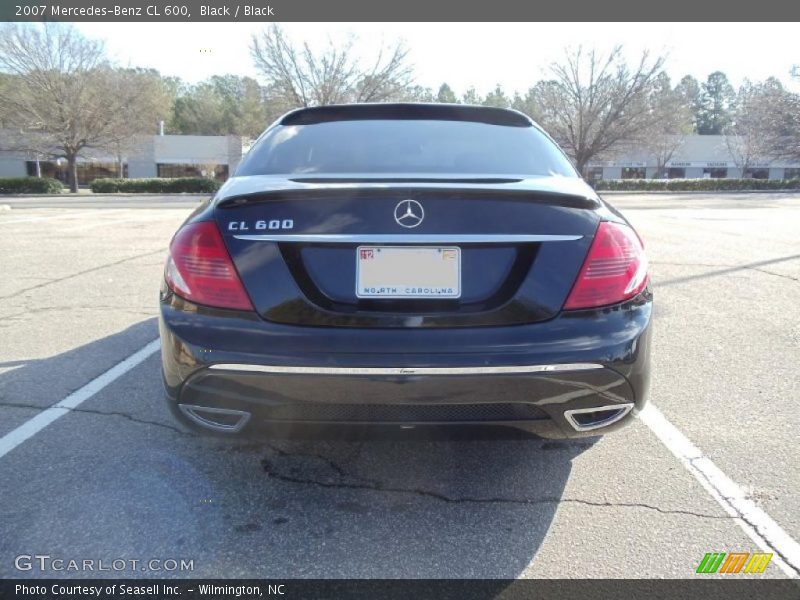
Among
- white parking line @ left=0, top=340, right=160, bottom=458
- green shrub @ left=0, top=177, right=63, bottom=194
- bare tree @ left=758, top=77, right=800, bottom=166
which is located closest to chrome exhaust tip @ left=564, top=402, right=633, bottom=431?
white parking line @ left=0, top=340, right=160, bottom=458

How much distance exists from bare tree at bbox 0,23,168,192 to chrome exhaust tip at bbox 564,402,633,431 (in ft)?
139

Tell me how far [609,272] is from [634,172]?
69106 millimetres

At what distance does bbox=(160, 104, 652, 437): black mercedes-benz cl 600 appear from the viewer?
1889 mm

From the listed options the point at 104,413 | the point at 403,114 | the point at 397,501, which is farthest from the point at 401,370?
the point at 104,413

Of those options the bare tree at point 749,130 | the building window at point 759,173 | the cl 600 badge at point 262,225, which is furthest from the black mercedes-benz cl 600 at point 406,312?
the building window at point 759,173

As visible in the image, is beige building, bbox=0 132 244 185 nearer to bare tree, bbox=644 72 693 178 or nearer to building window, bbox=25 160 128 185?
building window, bbox=25 160 128 185

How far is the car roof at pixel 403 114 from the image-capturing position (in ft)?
10.0

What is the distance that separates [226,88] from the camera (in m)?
82.7

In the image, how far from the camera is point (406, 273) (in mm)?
1922

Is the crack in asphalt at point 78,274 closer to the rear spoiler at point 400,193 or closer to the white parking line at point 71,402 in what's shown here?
the white parking line at point 71,402

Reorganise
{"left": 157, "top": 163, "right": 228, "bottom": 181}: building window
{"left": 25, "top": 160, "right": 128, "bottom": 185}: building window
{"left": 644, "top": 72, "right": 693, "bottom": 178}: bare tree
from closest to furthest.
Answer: {"left": 644, "top": 72, "right": 693, "bottom": 178}: bare tree → {"left": 157, "top": 163, "right": 228, "bottom": 181}: building window → {"left": 25, "top": 160, "right": 128, "bottom": 185}: building window

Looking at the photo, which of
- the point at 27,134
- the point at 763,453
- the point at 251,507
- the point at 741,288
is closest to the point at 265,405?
the point at 251,507

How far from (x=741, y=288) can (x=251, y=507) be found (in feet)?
20.3

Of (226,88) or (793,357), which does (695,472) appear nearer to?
(793,357)
